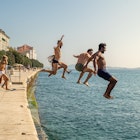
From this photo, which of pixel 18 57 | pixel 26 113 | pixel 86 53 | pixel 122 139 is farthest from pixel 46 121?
pixel 18 57

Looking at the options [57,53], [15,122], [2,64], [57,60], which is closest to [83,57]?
[57,53]

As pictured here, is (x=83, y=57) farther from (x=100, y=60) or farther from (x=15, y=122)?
(x=15, y=122)

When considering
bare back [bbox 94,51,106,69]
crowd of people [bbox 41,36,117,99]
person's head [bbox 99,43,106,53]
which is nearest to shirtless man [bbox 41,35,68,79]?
crowd of people [bbox 41,36,117,99]

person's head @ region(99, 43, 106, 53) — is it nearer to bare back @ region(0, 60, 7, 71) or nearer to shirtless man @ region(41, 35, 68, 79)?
shirtless man @ region(41, 35, 68, 79)

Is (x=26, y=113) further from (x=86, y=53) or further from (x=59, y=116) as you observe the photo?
(x=59, y=116)

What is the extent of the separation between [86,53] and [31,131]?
413 cm

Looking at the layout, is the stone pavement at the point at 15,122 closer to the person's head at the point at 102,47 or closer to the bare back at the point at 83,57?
the bare back at the point at 83,57

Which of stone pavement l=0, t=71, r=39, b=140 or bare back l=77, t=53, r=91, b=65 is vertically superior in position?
bare back l=77, t=53, r=91, b=65

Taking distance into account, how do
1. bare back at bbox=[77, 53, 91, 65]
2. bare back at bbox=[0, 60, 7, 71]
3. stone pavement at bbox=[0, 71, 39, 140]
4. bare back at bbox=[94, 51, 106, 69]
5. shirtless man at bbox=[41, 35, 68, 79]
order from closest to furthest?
1. bare back at bbox=[94, 51, 106, 69]
2. stone pavement at bbox=[0, 71, 39, 140]
3. bare back at bbox=[77, 53, 91, 65]
4. shirtless man at bbox=[41, 35, 68, 79]
5. bare back at bbox=[0, 60, 7, 71]

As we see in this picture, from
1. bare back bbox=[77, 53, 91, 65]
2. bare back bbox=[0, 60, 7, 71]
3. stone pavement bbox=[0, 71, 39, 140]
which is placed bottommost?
stone pavement bbox=[0, 71, 39, 140]

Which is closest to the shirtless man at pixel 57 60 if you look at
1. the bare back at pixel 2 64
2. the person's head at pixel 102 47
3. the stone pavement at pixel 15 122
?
the stone pavement at pixel 15 122

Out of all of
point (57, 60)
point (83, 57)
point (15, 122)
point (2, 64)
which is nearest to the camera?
point (83, 57)

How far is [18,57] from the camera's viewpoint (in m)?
138

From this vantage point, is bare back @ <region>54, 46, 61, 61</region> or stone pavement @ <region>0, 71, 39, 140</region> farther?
bare back @ <region>54, 46, 61, 61</region>
